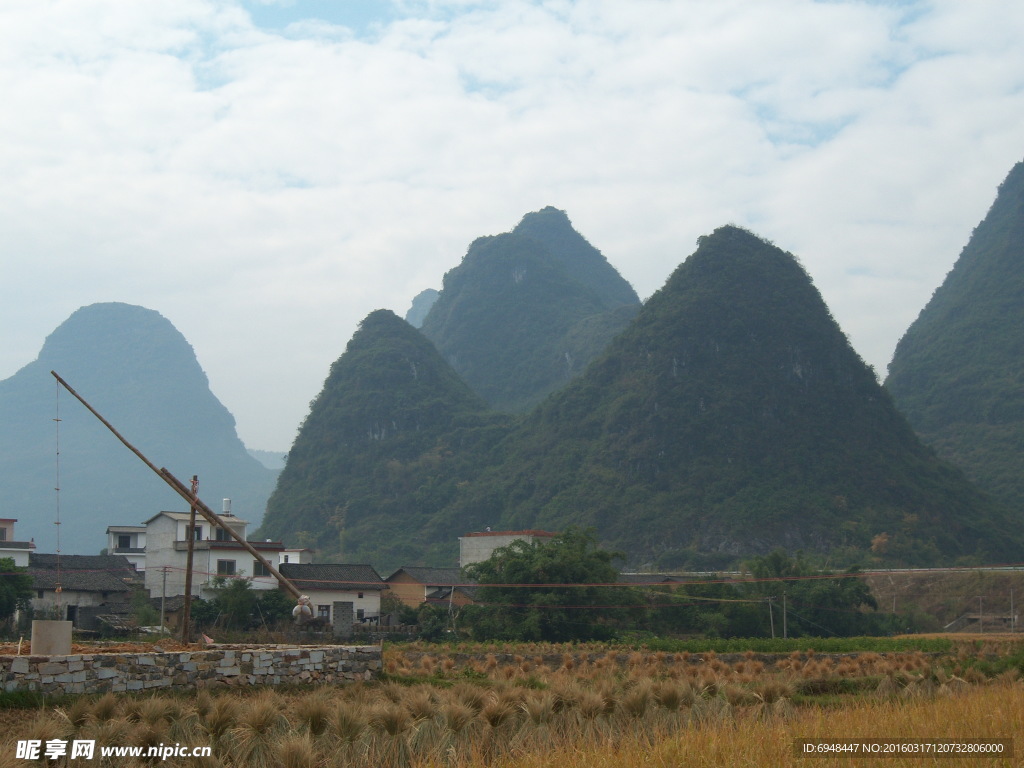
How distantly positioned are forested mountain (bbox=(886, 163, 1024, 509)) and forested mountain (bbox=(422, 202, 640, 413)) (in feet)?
134

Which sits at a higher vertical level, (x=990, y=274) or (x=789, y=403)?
(x=990, y=274)

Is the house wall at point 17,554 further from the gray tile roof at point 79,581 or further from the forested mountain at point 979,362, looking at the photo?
the forested mountain at point 979,362

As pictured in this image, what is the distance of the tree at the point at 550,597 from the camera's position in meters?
36.5

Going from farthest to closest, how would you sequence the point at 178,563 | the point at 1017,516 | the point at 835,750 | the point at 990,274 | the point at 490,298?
the point at 490,298, the point at 990,274, the point at 1017,516, the point at 178,563, the point at 835,750

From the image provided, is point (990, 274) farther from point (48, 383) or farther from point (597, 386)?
point (48, 383)

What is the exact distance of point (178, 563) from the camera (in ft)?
145

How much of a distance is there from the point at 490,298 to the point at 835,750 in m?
156

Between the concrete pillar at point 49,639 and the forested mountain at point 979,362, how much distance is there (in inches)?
3585

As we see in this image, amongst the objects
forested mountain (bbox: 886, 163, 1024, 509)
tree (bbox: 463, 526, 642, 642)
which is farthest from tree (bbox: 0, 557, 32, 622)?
forested mountain (bbox: 886, 163, 1024, 509)

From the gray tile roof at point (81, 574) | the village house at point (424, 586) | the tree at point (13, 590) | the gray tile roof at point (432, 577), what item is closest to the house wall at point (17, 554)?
the gray tile roof at point (81, 574)

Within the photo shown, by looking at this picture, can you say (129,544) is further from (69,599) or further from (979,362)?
(979,362)

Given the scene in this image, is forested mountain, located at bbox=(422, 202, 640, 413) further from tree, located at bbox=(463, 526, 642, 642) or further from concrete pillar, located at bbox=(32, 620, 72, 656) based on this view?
concrete pillar, located at bbox=(32, 620, 72, 656)

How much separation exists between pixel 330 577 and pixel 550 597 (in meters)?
11.8

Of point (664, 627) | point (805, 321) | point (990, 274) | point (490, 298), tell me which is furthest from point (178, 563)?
point (490, 298)
